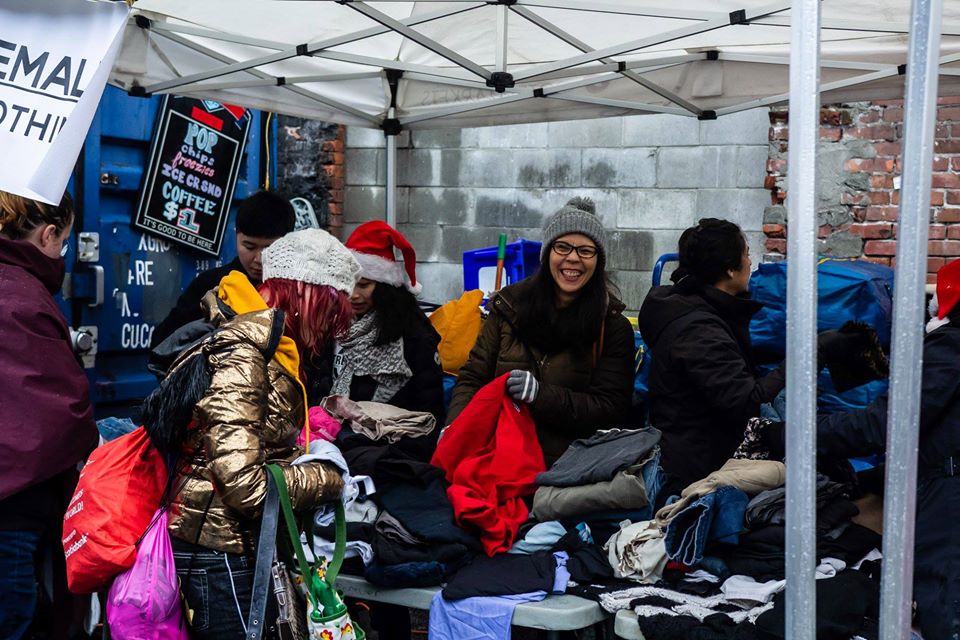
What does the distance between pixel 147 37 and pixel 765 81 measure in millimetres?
2606

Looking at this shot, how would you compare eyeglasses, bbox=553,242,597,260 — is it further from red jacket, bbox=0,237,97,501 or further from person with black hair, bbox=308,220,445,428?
red jacket, bbox=0,237,97,501

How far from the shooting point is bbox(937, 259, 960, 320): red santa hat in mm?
2988

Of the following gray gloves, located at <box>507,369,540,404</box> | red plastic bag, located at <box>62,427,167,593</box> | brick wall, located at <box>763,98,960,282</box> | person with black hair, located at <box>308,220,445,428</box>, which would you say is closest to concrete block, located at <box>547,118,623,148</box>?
brick wall, located at <box>763,98,960,282</box>

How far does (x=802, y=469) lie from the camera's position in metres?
2.12

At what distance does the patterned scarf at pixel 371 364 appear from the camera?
426 cm

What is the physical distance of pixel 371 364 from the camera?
427 cm

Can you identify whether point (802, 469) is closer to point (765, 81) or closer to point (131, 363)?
point (765, 81)

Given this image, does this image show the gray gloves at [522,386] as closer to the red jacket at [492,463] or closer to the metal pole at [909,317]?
the red jacket at [492,463]

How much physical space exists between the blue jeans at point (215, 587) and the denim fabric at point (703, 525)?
1.26m

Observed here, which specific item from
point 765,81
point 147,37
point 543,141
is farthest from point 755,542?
point 543,141

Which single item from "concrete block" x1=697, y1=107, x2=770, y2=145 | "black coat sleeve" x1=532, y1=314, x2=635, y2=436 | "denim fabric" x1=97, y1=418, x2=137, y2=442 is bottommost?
"denim fabric" x1=97, y1=418, x2=137, y2=442

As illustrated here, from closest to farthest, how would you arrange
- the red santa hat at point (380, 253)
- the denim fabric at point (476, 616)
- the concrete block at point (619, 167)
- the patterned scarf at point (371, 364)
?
the denim fabric at point (476, 616), the patterned scarf at point (371, 364), the red santa hat at point (380, 253), the concrete block at point (619, 167)

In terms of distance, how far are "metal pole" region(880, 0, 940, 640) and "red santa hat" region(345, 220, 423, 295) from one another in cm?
267

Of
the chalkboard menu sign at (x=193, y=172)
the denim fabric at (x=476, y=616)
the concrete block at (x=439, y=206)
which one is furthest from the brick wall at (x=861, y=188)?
the denim fabric at (x=476, y=616)
